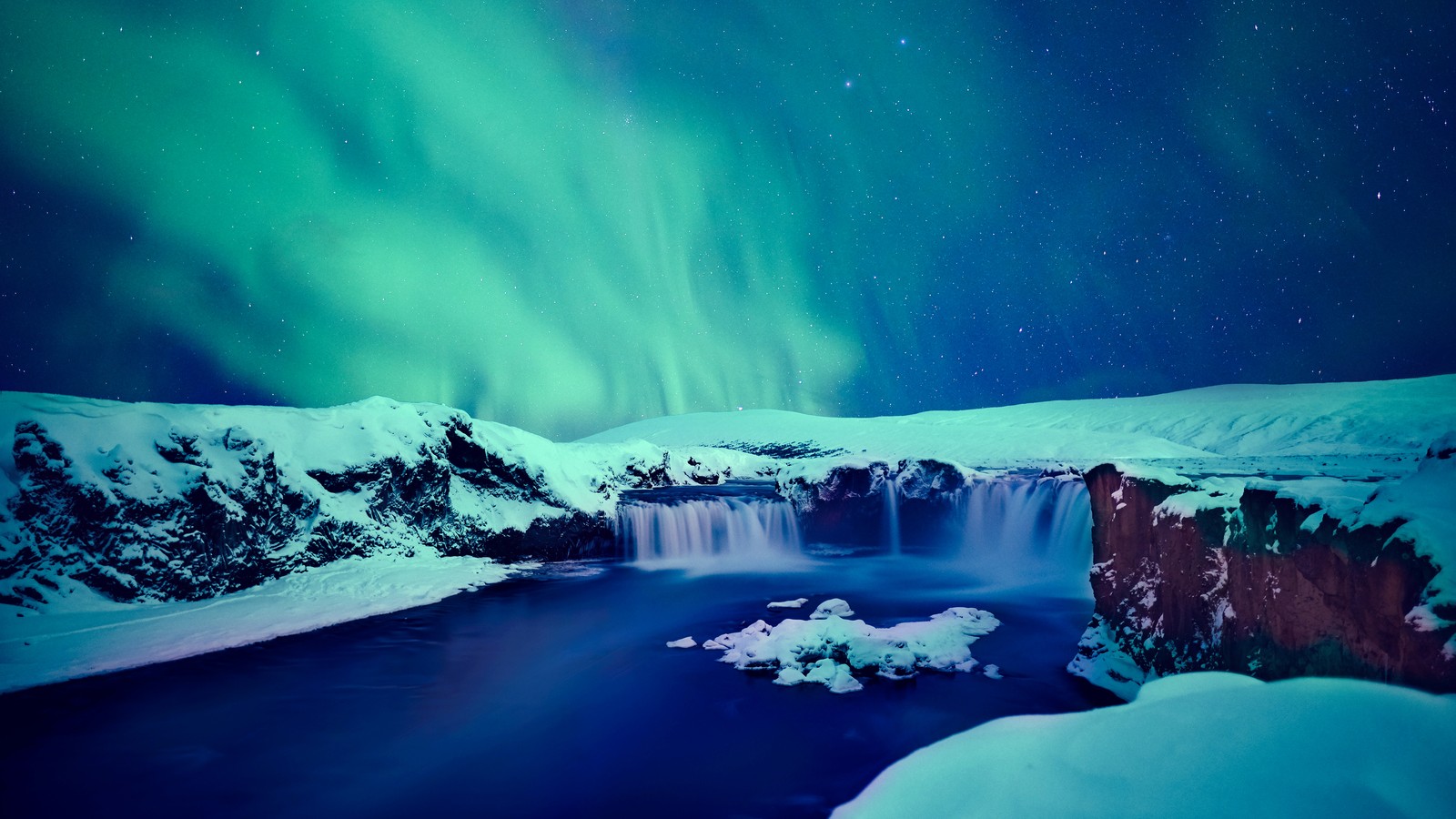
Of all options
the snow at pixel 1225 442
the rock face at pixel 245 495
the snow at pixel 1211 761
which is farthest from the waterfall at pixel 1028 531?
the rock face at pixel 245 495

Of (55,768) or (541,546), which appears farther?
(541,546)

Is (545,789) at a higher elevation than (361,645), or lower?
lower

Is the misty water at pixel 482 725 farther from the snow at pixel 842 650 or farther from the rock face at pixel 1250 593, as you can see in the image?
the rock face at pixel 1250 593

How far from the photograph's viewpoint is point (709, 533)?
2233 cm

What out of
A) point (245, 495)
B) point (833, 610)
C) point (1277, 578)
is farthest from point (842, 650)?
point (245, 495)

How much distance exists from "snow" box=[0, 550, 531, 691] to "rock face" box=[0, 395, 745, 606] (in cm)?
41

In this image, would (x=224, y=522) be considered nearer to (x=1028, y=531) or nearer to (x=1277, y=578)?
(x=1277, y=578)

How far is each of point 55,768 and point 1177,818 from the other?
1036 centimetres

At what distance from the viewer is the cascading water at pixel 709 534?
20.9 m

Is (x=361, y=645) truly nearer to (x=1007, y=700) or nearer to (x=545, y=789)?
(x=545, y=789)

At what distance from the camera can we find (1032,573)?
17.4m

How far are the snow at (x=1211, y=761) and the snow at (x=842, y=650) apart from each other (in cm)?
468

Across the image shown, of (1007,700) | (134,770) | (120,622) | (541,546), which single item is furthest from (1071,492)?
(120,622)

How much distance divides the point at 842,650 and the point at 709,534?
44.0 feet
